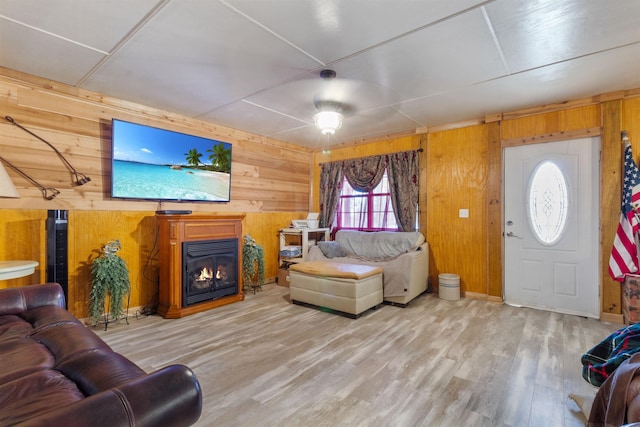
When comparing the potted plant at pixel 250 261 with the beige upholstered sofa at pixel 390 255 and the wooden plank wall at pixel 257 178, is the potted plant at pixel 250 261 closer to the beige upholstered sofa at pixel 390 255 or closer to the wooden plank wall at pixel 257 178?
the wooden plank wall at pixel 257 178

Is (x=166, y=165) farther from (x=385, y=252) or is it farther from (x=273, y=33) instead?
(x=385, y=252)

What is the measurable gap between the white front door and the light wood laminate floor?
0.29m

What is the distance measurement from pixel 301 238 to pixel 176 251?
2.30 meters

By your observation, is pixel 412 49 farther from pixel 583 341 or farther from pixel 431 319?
pixel 583 341

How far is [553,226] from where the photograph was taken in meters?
3.72

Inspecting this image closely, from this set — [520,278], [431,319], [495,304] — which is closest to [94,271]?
[431,319]

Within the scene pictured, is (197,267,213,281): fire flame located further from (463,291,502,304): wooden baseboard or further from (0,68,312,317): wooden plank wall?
(463,291,502,304): wooden baseboard

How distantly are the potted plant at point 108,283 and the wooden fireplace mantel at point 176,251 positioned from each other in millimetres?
419

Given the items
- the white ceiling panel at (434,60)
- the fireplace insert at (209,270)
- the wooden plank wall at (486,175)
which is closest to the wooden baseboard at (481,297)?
the wooden plank wall at (486,175)

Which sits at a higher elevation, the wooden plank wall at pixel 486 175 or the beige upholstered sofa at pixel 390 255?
the wooden plank wall at pixel 486 175

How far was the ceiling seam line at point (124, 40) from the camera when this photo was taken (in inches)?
77.7

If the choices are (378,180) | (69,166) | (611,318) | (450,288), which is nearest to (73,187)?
(69,166)

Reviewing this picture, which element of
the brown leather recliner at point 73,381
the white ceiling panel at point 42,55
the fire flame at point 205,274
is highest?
the white ceiling panel at point 42,55

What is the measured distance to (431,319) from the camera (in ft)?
11.3
